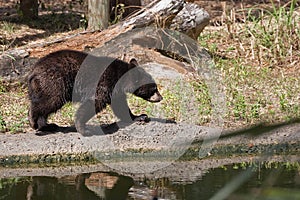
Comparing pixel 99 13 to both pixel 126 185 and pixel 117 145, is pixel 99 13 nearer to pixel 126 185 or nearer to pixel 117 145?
pixel 117 145

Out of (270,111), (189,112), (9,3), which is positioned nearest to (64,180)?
(189,112)

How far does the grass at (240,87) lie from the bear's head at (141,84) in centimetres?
52

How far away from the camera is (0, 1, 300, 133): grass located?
315 inches

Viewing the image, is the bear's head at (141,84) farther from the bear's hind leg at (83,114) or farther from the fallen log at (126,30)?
the fallen log at (126,30)

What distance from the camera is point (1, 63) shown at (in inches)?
362

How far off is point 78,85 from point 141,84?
0.86 meters

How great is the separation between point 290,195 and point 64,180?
5449mm

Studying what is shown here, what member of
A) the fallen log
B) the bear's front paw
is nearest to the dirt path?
the bear's front paw

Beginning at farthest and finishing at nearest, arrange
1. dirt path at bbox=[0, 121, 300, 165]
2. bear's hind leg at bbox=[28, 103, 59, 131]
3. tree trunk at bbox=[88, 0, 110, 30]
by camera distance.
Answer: tree trunk at bbox=[88, 0, 110, 30] < bear's hind leg at bbox=[28, 103, 59, 131] < dirt path at bbox=[0, 121, 300, 165]

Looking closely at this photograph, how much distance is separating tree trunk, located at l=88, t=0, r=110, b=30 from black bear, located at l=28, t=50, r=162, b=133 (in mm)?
3262

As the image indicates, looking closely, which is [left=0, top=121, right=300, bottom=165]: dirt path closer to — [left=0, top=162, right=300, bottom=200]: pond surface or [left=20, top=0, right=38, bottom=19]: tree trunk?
[left=0, top=162, right=300, bottom=200]: pond surface

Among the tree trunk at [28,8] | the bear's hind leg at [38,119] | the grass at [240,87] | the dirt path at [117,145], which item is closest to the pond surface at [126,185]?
the dirt path at [117,145]

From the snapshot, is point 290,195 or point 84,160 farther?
point 84,160

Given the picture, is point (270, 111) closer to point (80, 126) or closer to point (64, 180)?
point (80, 126)
